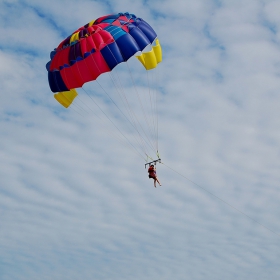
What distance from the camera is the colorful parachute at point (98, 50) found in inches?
1401

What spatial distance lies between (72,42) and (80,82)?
2.31 m

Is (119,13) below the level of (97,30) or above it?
above

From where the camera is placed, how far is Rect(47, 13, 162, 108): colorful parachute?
3559 cm

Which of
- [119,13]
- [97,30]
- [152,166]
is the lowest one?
[152,166]

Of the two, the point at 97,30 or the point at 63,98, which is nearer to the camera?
the point at 97,30

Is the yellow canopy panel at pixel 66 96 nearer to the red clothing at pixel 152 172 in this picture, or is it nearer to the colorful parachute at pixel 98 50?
the colorful parachute at pixel 98 50

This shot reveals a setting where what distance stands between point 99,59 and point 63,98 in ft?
15.7

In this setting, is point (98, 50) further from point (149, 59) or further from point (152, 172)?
point (152, 172)

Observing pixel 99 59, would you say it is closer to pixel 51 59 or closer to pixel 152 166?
pixel 51 59

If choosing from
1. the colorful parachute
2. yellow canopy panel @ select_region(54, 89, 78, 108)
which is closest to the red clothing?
the colorful parachute

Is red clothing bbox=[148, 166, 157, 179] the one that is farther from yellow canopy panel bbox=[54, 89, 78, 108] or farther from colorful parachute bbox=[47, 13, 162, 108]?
yellow canopy panel bbox=[54, 89, 78, 108]

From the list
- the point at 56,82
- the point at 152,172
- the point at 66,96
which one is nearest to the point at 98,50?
the point at 56,82

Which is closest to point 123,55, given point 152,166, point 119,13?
point 119,13

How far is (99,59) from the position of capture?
3562cm
